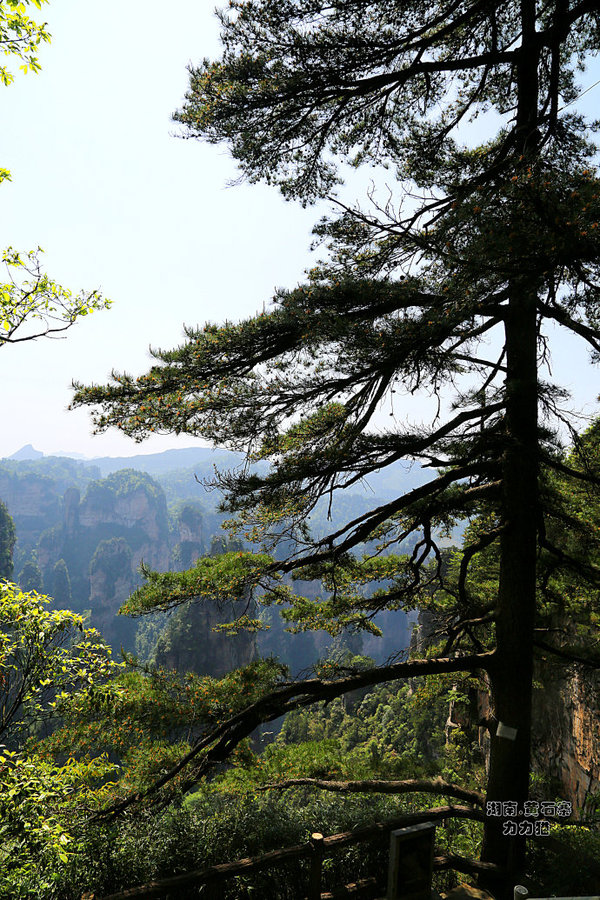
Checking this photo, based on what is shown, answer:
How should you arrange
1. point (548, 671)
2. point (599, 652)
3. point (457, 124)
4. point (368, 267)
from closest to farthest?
point (368, 267), point (457, 124), point (599, 652), point (548, 671)

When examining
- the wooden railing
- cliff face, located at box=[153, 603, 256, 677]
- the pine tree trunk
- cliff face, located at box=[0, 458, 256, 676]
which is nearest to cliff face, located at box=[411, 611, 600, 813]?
the pine tree trunk

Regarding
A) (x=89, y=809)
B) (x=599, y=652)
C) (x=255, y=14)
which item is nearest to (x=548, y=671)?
(x=599, y=652)

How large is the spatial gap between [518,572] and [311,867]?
3168 millimetres

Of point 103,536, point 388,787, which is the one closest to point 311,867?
point 388,787

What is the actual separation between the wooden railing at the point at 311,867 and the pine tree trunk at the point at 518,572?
1.11 feet

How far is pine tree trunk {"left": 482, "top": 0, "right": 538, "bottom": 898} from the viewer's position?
449 centimetres

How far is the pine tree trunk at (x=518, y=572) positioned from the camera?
4488 mm

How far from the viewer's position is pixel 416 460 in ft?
15.9

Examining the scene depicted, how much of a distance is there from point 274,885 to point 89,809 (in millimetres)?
1809

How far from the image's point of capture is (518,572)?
15.4 feet

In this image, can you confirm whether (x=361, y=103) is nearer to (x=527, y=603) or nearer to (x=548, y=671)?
(x=527, y=603)

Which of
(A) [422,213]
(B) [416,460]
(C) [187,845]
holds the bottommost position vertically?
(C) [187,845]

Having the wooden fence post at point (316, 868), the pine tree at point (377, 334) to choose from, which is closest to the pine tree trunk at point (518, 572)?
the pine tree at point (377, 334)

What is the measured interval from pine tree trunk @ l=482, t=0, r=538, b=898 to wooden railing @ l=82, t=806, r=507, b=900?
1.11 feet
